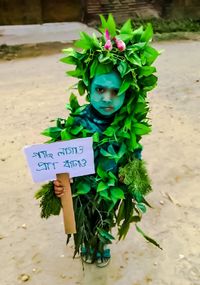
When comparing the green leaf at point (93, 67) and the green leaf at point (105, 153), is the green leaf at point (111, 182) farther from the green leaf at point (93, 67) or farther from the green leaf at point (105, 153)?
the green leaf at point (93, 67)

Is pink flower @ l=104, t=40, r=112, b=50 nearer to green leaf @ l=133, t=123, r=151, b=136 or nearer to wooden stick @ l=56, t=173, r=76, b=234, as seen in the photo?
green leaf @ l=133, t=123, r=151, b=136

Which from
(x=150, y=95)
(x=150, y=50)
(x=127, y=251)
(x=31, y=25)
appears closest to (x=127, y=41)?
(x=150, y=50)

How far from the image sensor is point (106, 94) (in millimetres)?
1842

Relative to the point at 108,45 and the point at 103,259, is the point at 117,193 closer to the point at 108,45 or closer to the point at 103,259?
the point at 103,259

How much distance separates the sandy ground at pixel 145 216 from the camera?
2.35 meters

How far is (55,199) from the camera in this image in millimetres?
2008

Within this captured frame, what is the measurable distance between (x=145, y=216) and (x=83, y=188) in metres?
0.89

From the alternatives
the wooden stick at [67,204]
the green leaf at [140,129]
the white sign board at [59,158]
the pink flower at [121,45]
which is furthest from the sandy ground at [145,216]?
the pink flower at [121,45]

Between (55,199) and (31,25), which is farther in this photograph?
(31,25)

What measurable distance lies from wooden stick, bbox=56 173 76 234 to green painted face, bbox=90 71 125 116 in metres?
0.34

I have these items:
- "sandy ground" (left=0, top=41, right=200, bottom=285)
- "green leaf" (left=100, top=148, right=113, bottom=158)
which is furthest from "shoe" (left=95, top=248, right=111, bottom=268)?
"green leaf" (left=100, top=148, right=113, bottom=158)

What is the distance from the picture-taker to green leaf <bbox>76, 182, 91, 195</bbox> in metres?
2.00

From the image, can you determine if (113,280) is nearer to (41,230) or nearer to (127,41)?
(41,230)

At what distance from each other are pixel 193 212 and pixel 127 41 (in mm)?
1424
